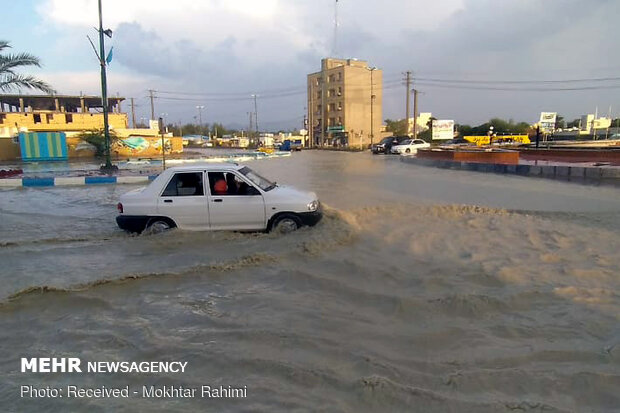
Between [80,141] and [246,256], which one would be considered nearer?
[246,256]

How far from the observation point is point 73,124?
2388 inches

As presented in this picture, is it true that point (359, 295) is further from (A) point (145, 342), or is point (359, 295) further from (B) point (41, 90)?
(B) point (41, 90)

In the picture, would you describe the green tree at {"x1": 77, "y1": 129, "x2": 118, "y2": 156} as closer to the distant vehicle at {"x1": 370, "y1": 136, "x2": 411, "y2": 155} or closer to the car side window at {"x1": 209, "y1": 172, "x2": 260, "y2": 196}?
the distant vehicle at {"x1": 370, "y1": 136, "x2": 411, "y2": 155}

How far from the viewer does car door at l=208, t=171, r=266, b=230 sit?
24.1 feet

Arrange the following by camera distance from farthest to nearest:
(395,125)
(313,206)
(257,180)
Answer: (395,125) < (257,180) < (313,206)

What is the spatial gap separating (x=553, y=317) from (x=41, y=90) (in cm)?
2179

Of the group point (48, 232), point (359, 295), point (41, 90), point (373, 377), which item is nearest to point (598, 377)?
point (373, 377)

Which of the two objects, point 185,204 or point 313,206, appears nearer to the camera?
point 185,204

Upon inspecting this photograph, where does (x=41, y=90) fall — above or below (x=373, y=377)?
above

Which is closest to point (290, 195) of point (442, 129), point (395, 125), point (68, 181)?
point (68, 181)

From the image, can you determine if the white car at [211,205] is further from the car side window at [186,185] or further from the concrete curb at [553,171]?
the concrete curb at [553,171]

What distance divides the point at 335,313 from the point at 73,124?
6659cm

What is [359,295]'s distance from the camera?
4965 mm

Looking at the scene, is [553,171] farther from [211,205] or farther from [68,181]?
[68,181]
